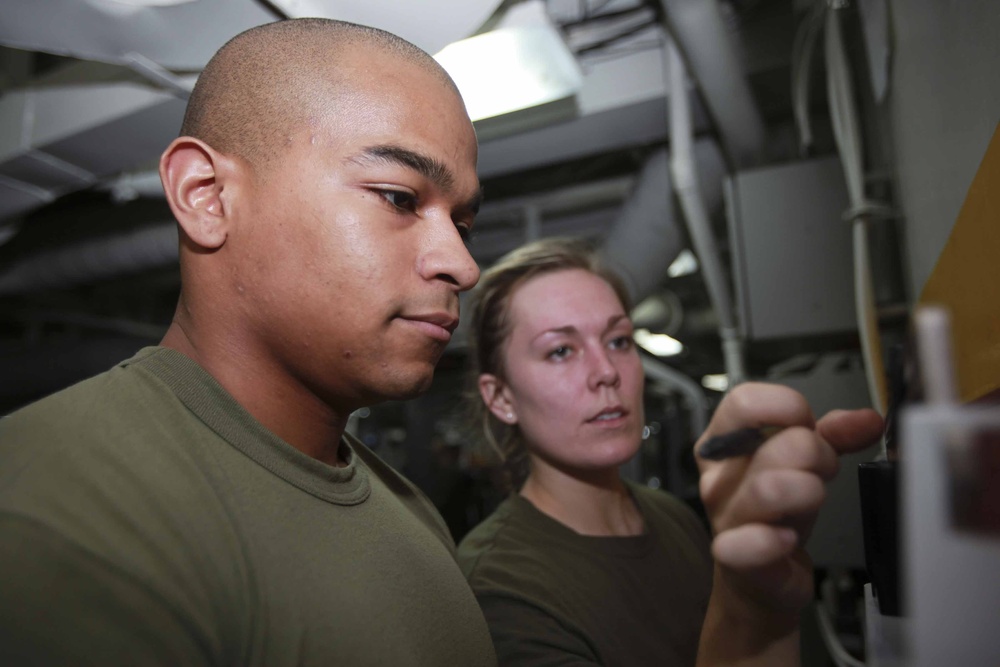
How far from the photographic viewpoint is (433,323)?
0.60 meters

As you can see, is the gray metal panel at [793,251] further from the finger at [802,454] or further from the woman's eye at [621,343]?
the finger at [802,454]

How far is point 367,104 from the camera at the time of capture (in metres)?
0.60

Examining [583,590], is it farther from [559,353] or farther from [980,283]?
[980,283]

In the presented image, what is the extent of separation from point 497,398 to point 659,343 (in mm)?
2569

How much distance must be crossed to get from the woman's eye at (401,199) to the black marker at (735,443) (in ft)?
1.22

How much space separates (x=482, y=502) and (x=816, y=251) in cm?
171

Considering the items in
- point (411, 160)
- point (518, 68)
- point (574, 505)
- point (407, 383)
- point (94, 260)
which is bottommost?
point (574, 505)

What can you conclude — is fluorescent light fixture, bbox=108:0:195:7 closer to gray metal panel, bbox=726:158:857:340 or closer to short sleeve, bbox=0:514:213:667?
short sleeve, bbox=0:514:213:667

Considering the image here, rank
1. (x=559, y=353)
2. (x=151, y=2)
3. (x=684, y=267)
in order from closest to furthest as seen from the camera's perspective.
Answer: (x=559, y=353), (x=151, y=2), (x=684, y=267)

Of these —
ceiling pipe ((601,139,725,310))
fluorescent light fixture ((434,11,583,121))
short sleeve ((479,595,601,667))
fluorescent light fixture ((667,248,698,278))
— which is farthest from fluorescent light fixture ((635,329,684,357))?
short sleeve ((479,595,601,667))

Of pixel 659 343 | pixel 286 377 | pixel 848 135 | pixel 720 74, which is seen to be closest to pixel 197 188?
pixel 286 377

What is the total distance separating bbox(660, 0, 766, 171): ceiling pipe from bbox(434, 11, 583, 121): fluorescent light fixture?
0.92 feet

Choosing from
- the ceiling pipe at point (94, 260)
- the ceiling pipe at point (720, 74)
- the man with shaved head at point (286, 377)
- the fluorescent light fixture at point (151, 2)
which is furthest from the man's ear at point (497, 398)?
the ceiling pipe at point (94, 260)

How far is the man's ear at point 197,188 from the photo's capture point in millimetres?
612
